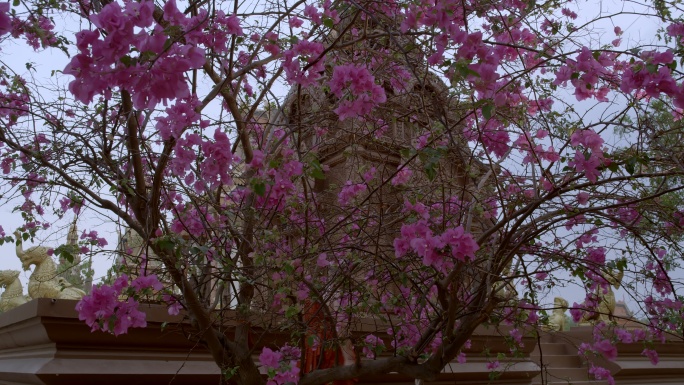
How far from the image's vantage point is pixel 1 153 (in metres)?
4.15

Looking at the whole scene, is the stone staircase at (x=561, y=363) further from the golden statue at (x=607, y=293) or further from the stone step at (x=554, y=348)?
the golden statue at (x=607, y=293)

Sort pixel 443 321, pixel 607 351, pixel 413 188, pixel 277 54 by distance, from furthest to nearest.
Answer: pixel 607 351 < pixel 413 188 < pixel 277 54 < pixel 443 321

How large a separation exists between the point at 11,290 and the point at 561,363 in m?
6.00

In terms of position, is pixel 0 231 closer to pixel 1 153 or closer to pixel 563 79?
pixel 1 153

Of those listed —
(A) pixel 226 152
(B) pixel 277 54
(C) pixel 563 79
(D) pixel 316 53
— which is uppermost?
(B) pixel 277 54

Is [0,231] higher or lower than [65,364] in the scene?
higher

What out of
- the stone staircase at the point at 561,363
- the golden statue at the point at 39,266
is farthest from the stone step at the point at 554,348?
the golden statue at the point at 39,266

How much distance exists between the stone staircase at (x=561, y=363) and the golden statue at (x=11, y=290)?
5.12 meters

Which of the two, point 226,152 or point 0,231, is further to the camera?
point 0,231

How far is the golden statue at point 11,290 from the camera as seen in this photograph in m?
5.07

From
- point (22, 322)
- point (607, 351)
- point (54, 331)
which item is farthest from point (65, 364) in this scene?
point (607, 351)

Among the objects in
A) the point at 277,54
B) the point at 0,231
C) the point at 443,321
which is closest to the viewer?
the point at 443,321

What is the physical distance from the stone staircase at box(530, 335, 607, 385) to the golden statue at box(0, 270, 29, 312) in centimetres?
512

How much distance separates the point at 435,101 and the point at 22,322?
2757 millimetres
